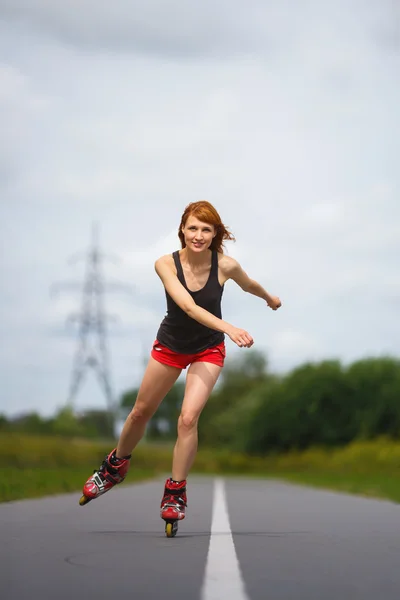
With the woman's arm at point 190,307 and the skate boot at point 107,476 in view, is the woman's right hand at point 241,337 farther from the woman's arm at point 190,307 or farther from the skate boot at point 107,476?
the skate boot at point 107,476

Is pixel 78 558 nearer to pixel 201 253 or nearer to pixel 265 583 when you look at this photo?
pixel 265 583

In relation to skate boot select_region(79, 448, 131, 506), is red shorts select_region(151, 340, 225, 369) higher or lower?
higher

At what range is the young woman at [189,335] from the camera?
26.3 ft

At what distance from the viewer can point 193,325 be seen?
828 cm

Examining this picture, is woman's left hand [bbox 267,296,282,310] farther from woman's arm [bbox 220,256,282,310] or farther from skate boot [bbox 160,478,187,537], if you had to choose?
skate boot [bbox 160,478,187,537]

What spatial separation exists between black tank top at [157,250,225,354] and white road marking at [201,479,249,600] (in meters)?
1.46

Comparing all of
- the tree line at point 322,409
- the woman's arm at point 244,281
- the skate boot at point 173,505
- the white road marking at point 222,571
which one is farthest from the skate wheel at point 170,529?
the tree line at point 322,409

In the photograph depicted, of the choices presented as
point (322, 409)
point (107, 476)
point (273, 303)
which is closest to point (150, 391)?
point (107, 476)

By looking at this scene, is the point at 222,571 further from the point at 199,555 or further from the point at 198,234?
the point at 198,234

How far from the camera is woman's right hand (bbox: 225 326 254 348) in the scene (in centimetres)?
719

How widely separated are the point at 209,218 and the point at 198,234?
0.49ft

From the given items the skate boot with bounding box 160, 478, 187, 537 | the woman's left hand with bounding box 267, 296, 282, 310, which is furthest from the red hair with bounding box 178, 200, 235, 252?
the skate boot with bounding box 160, 478, 187, 537

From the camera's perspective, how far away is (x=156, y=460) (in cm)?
4569

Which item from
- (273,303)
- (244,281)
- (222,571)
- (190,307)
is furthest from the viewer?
(273,303)
